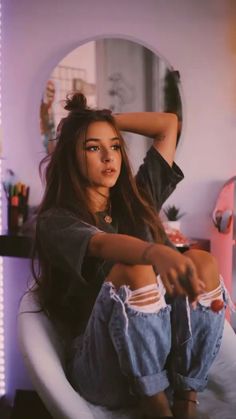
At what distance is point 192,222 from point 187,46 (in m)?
0.36

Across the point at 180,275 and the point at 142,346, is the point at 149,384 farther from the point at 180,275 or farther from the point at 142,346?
the point at 180,275

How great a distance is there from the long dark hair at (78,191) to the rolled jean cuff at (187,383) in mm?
230

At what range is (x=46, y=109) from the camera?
115 cm

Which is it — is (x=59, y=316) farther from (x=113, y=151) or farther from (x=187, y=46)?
(x=187, y=46)

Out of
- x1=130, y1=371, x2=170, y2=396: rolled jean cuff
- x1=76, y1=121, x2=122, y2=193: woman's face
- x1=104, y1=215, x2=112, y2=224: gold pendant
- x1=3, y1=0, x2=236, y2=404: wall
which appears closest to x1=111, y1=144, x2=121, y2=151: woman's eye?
x1=76, y1=121, x2=122, y2=193: woman's face

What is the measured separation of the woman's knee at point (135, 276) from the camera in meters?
0.60

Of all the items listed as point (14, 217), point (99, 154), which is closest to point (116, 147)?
point (99, 154)

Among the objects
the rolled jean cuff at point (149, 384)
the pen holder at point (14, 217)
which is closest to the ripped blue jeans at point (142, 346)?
the rolled jean cuff at point (149, 384)

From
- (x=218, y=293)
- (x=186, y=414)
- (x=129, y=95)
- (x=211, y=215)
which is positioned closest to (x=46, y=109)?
(x=129, y=95)

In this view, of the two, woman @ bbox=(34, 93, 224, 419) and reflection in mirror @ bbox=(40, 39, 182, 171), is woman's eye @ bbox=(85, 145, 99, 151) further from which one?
reflection in mirror @ bbox=(40, 39, 182, 171)

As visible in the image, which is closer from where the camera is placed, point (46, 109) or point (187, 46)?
point (187, 46)

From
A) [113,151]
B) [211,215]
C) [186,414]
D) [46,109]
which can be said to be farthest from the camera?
[46,109]

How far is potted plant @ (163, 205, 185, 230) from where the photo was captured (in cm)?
95

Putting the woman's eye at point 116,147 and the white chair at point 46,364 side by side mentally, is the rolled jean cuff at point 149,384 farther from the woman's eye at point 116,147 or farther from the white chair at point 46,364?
the woman's eye at point 116,147
